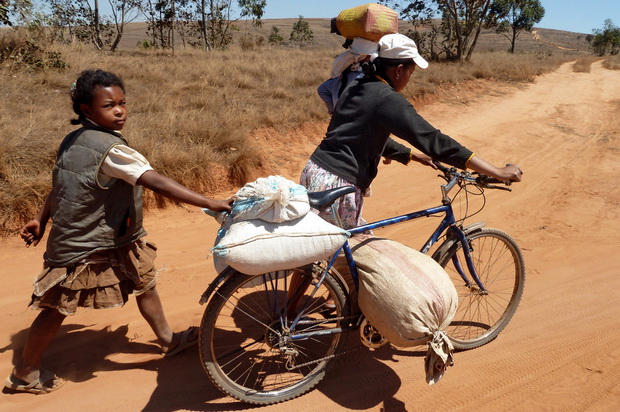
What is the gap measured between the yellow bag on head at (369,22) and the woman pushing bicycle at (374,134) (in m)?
0.16

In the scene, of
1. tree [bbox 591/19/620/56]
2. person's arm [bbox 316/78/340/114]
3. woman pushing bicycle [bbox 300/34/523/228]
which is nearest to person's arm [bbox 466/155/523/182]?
woman pushing bicycle [bbox 300/34/523/228]

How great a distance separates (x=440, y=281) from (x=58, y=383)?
2270 mm

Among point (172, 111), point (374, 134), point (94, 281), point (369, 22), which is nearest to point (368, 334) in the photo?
point (374, 134)

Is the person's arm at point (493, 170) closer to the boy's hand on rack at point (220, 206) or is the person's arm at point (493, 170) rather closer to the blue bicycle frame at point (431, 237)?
the blue bicycle frame at point (431, 237)

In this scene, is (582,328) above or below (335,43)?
below

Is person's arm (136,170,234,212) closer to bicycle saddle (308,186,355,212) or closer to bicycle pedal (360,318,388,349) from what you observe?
bicycle saddle (308,186,355,212)

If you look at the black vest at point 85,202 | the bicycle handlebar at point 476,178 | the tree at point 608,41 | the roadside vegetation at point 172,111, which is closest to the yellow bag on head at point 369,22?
the bicycle handlebar at point 476,178

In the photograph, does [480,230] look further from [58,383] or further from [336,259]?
[58,383]

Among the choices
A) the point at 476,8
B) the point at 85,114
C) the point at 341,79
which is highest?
the point at 476,8

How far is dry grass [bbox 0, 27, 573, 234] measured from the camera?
17.2 ft

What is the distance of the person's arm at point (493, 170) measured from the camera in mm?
2628

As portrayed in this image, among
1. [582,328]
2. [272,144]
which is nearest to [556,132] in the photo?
[272,144]

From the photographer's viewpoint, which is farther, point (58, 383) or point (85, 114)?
point (58, 383)

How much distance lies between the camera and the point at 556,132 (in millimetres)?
9742
